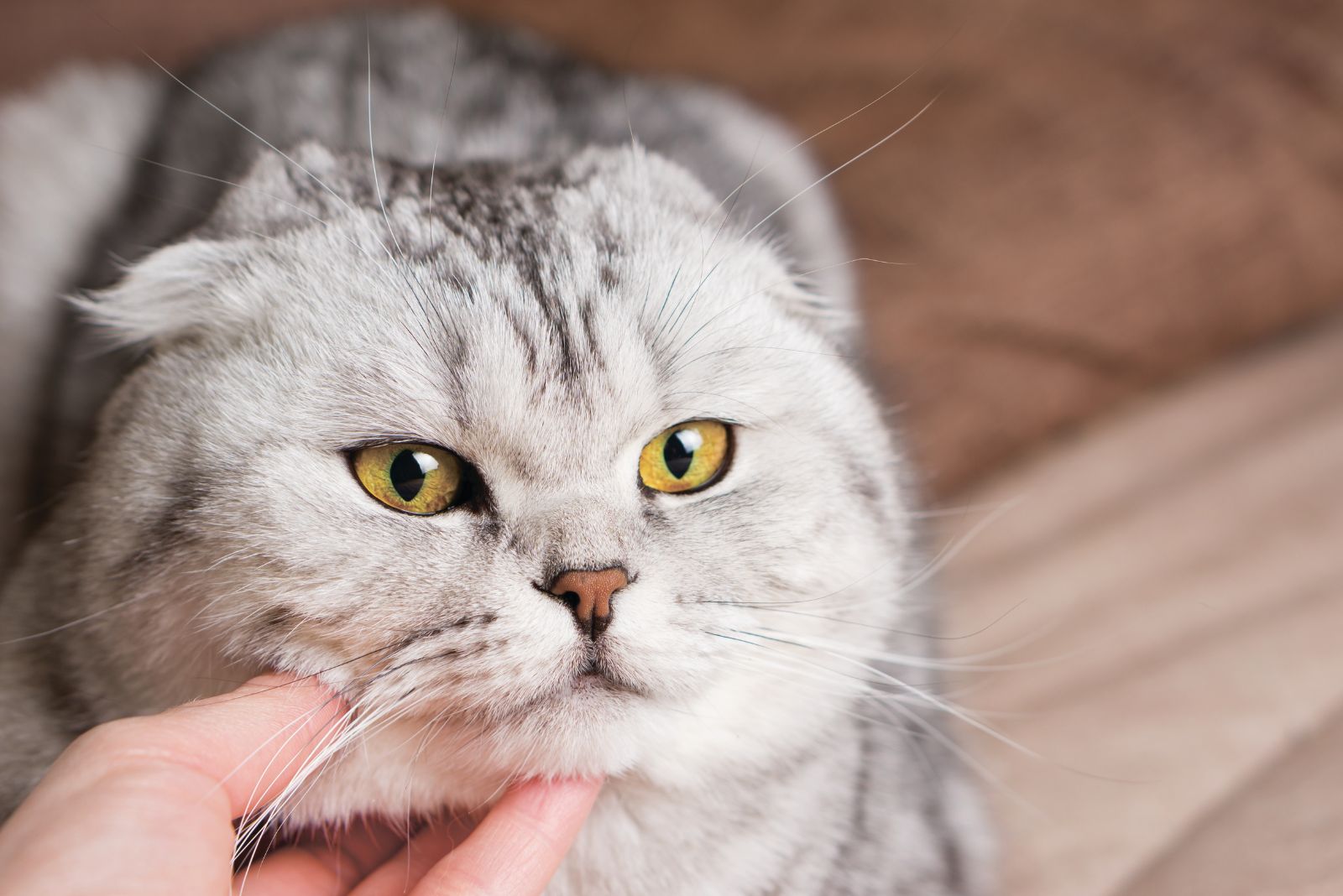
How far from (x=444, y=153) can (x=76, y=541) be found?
2.59 feet

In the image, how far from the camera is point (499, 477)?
2.99 feet

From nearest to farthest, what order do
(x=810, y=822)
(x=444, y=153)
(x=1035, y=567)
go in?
1. (x=810, y=822)
2. (x=444, y=153)
3. (x=1035, y=567)

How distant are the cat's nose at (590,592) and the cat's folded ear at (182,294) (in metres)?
0.42

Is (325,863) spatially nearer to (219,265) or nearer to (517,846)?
(517,846)

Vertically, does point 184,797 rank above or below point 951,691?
below

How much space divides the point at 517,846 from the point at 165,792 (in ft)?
0.97

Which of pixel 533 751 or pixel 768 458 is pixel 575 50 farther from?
pixel 533 751

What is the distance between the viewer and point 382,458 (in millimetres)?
920

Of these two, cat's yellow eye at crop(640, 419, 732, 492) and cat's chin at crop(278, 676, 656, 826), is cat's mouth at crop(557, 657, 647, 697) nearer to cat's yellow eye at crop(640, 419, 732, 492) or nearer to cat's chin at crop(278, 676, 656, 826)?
cat's chin at crop(278, 676, 656, 826)

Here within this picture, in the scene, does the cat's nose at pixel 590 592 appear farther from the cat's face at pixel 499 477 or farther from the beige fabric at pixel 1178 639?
the beige fabric at pixel 1178 639

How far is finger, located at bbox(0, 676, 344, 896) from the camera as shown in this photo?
0.69 metres

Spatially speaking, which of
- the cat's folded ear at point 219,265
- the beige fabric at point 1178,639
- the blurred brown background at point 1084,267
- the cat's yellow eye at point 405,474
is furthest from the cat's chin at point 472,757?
the blurred brown background at point 1084,267

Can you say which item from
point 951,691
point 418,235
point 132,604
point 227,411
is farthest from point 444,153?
point 951,691

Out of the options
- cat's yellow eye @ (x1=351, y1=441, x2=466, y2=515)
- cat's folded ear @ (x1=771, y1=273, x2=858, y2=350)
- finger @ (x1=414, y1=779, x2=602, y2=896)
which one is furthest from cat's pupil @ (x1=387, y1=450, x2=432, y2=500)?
cat's folded ear @ (x1=771, y1=273, x2=858, y2=350)
